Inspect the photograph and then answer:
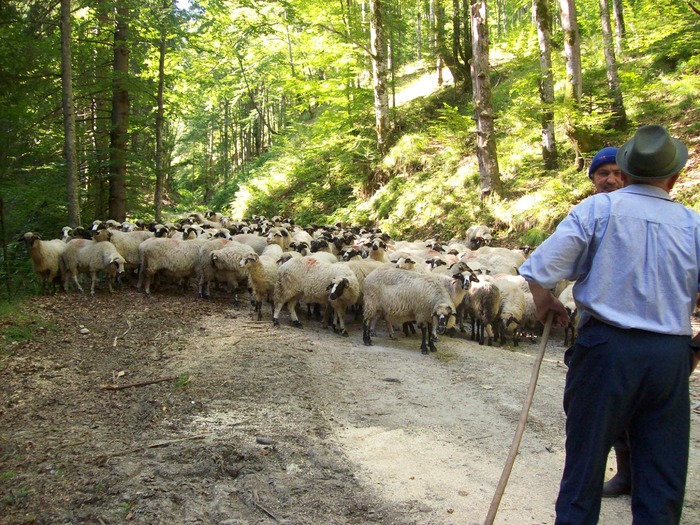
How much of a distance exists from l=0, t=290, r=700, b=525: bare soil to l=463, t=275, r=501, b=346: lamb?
1.26m

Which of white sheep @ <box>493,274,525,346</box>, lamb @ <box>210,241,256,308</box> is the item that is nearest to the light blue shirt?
white sheep @ <box>493,274,525,346</box>

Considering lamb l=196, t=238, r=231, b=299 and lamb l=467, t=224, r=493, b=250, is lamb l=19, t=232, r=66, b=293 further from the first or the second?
lamb l=467, t=224, r=493, b=250

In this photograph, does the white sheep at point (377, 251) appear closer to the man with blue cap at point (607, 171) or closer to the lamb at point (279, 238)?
the lamb at point (279, 238)

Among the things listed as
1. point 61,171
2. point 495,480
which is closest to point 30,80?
point 61,171

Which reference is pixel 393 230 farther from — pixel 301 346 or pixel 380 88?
pixel 301 346

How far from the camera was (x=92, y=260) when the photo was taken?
35.9 feet

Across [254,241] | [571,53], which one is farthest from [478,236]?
[254,241]

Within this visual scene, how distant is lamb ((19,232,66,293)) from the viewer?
10.5 metres

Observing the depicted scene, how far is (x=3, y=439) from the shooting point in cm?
475

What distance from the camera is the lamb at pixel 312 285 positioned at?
965 cm

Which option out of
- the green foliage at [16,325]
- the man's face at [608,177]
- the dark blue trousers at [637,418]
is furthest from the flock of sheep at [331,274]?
the dark blue trousers at [637,418]

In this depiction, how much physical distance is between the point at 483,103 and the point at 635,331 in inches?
556

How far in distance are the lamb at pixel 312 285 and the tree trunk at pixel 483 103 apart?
7.93m

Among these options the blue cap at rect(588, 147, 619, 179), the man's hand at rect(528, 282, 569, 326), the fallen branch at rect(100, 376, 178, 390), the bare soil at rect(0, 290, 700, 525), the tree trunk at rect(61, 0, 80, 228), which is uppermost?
the tree trunk at rect(61, 0, 80, 228)
